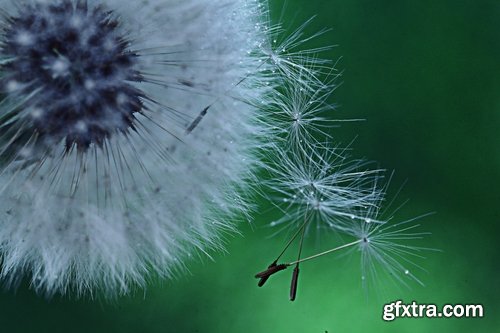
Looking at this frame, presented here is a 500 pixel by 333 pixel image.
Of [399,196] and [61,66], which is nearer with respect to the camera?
[61,66]

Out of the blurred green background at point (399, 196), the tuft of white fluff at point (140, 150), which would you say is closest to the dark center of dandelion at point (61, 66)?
the tuft of white fluff at point (140, 150)

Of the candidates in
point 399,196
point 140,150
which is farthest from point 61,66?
point 399,196

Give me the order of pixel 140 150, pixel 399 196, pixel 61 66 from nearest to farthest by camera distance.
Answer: pixel 61 66
pixel 140 150
pixel 399 196

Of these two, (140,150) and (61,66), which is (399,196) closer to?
(140,150)

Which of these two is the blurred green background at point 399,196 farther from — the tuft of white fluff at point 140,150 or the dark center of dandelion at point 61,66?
the dark center of dandelion at point 61,66

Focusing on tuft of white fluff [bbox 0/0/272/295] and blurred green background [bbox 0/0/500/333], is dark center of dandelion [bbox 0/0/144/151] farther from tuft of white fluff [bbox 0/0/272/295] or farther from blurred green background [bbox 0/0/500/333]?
blurred green background [bbox 0/0/500/333]

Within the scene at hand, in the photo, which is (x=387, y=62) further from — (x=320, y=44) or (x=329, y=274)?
(x=329, y=274)
